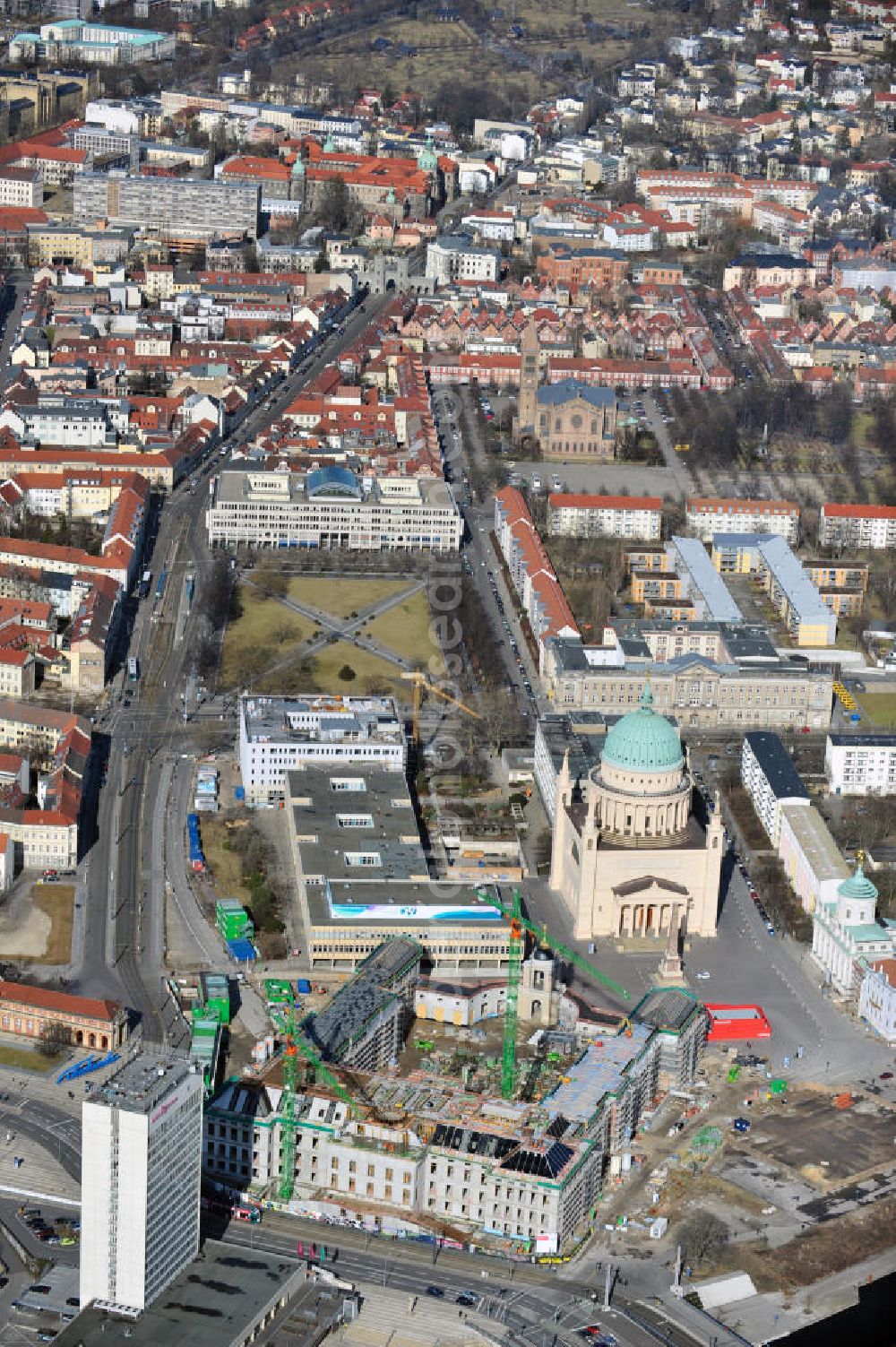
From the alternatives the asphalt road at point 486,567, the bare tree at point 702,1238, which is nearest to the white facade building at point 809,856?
the asphalt road at point 486,567

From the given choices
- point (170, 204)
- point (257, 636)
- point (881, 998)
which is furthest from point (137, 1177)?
point (170, 204)

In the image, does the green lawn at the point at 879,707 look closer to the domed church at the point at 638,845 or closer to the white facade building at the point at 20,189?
the domed church at the point at 638,845

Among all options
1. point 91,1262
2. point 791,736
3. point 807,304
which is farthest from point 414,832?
point 807,304

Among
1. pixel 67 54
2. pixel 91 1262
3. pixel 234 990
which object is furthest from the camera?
pixel 67 54

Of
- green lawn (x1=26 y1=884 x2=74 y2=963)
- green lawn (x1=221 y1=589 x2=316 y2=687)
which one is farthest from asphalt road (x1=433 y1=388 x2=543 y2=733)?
green lawn (x1=26 y1=884 x2=74 y2=963)

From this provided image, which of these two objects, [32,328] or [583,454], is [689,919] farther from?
[32,328]

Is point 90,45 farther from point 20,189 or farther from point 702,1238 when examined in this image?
point 702,1238
